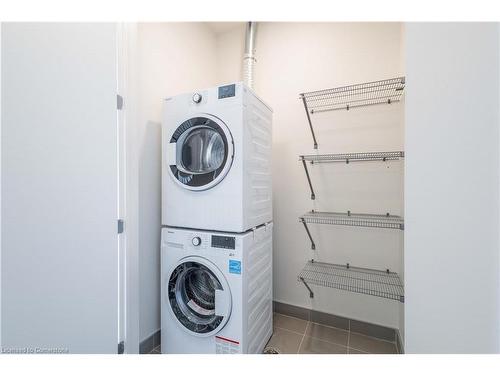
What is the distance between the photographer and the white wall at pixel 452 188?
0.65 m

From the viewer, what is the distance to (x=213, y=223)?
1.37 m

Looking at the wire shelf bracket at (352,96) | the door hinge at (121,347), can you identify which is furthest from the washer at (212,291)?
the wire shelf bracket at (352,96)

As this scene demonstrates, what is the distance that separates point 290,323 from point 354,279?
717mm

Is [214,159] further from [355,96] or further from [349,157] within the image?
[355,96]

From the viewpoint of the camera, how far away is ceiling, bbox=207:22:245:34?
7.16 feet

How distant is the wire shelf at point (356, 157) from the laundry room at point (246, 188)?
0.02 m

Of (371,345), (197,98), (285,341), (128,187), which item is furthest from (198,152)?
(371,345)

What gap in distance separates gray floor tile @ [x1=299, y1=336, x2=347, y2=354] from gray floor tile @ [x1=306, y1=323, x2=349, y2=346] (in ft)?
0.15

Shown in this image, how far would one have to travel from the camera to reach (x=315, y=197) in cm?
194

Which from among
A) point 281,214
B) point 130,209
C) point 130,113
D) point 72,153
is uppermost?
point 130,113

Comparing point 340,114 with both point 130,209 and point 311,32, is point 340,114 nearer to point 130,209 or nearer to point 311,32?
point 311,32
